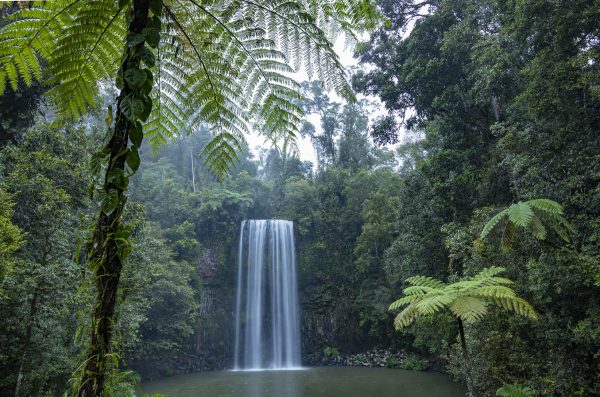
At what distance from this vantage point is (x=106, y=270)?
A: 3.01 feet

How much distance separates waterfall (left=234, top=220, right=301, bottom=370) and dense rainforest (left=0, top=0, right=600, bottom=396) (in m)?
0.70

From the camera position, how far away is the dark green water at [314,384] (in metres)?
9.67

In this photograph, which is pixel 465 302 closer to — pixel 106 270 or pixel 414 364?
pixel 106 270

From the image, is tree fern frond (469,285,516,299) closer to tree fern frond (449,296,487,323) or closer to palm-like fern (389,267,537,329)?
palm-like fern (389,267,537,329)

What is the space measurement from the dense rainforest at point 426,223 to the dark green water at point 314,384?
1004mm

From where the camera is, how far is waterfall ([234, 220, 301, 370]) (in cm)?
1692

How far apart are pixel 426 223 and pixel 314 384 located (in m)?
5.91

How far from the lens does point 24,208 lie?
6508mm

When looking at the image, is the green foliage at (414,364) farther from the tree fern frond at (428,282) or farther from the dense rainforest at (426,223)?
the tree fern frond at (428,282)

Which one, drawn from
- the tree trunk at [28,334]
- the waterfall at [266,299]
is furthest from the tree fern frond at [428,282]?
the waterfall at [266,299]

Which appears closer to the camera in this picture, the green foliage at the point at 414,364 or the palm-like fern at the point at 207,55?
the palm-like fern at the point at 207,55

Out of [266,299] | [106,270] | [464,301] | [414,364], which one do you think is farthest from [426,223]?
[266,299]

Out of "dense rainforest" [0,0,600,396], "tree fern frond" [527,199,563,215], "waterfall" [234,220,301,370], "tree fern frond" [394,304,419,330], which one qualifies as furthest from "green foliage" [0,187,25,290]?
"waterfall" [234,220,301,370]

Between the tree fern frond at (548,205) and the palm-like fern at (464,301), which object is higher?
the tree fern frond at (548,205)
